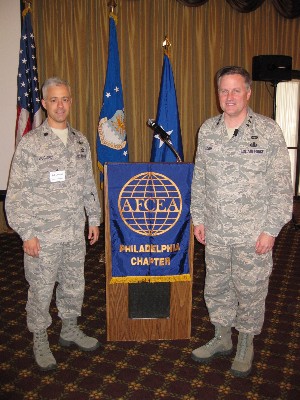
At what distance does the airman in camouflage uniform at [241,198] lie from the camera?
2074mm

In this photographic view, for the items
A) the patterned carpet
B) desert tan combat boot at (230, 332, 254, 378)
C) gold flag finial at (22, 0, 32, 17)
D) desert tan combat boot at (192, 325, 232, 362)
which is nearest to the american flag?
gold flag finial at (22, 0, 32, 17)

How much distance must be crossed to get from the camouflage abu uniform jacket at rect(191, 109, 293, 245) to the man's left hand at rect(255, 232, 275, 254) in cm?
3

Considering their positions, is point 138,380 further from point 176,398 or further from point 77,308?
point 77,308

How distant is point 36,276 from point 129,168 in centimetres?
79

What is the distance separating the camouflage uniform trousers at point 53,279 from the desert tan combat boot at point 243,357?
98cm

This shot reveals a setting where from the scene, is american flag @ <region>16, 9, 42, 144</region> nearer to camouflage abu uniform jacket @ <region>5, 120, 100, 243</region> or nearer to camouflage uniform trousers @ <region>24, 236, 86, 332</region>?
camouflage abu uniform jacket @ <region>5, 120, 100, 243</region>

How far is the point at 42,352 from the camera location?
2334 millimetres

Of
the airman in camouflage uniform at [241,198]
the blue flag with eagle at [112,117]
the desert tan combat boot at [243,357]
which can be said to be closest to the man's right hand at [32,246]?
the airman in camouflage uniform at [241,198]

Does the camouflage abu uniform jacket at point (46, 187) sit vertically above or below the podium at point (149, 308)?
above

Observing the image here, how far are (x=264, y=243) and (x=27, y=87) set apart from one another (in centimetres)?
346

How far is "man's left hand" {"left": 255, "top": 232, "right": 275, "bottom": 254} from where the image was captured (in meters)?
2.09

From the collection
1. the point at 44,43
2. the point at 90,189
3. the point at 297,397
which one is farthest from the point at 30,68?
the point at 297,397

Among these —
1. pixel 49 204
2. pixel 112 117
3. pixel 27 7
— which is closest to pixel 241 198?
pixel 49 204

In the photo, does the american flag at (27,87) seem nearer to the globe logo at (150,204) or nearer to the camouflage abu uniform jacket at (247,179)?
the globe logo at (150,204)
